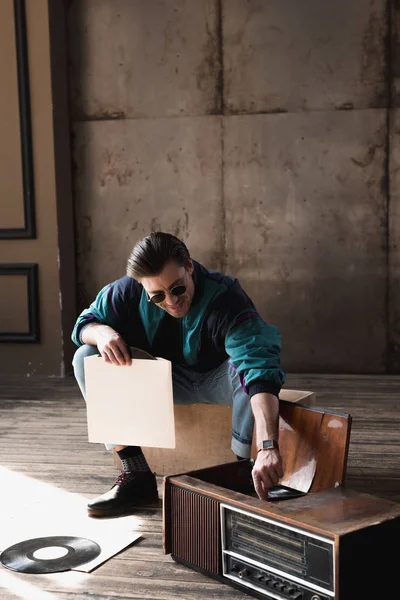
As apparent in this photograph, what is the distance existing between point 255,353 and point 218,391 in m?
0.43

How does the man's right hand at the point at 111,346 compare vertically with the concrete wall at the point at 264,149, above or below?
below

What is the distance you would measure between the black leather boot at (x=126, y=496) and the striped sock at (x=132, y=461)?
0.02 metres

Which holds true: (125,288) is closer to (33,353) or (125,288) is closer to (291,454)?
(291,454)

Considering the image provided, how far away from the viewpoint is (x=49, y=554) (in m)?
2.05

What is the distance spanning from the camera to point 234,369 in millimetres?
2305

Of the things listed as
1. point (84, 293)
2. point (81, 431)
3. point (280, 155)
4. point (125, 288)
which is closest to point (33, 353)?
point (84, 293)

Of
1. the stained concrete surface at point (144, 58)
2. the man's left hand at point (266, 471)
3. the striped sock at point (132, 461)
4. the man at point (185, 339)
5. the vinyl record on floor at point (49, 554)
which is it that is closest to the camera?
the man's left hand at point (266, 471)

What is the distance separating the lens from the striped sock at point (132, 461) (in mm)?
2453

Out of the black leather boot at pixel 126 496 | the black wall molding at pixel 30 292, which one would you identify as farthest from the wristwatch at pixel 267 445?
the black wall molding at pixel 30 292

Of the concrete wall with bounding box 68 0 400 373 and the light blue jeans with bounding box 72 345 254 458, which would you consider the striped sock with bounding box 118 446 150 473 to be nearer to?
the light blue jeans with bounding box 72 345 254 458

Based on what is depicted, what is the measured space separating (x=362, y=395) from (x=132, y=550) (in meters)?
2.27

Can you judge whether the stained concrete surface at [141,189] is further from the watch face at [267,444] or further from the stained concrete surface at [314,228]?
the watch face at [267,444]

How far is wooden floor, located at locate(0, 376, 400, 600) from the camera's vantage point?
185cm

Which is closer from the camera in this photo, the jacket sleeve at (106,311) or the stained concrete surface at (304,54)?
the jacket sleeve at (106,311)
